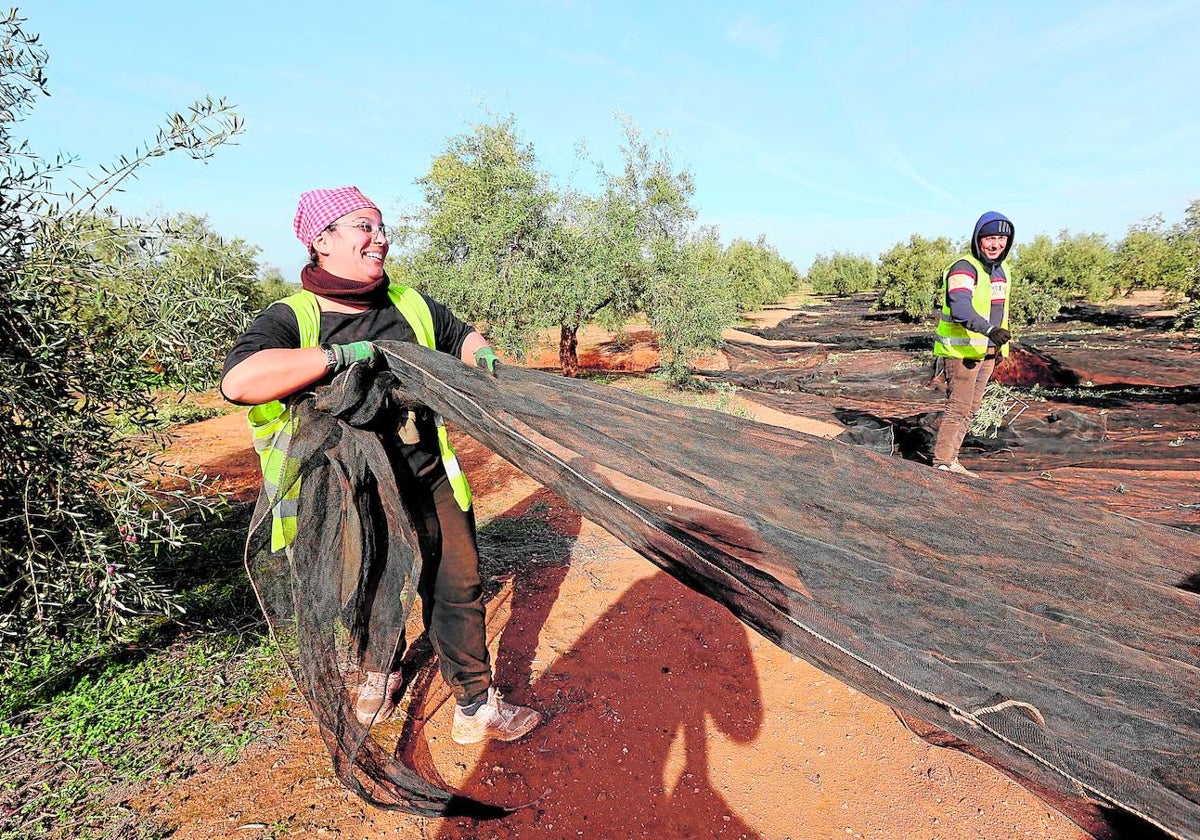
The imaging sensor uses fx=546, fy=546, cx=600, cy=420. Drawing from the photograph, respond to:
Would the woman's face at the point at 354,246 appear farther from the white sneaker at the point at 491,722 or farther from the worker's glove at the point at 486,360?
the white sneaker at the point at 491,722

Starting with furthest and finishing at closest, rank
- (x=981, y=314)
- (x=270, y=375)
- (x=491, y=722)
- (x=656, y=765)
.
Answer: (x=981, y=314) → (x=491, y=722) → (x=656, y=765) → (x=270, y=375)

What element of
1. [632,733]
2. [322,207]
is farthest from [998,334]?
[322,207]

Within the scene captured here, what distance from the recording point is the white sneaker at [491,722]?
2529 millimetres

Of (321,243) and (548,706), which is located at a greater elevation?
(321,243)

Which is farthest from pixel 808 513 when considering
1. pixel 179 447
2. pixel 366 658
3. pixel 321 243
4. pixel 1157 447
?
pixel 179 447

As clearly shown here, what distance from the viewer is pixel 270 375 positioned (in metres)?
1.63

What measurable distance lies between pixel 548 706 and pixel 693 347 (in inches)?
409

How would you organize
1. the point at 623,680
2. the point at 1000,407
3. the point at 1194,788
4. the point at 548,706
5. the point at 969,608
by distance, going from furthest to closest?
the point at 1000,407 < the point at 623,680 < the point at 548,706 < the point at 969,608 < the point at 1194,788

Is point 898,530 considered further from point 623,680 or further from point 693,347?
point 693,347

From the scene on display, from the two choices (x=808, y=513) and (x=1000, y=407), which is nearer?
(x=808, y=513)

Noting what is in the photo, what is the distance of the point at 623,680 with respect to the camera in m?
3.03

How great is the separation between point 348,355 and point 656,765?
2181mm

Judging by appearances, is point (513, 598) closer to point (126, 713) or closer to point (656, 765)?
point (656, 765)

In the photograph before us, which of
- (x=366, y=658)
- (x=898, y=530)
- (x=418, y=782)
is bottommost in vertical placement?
(x=418, y=782)
